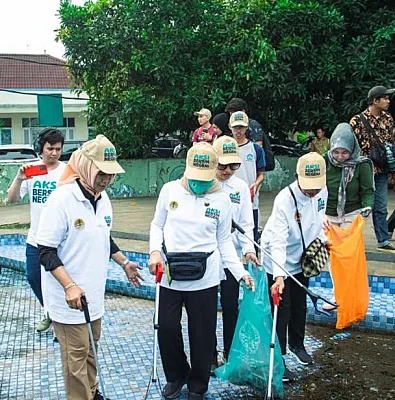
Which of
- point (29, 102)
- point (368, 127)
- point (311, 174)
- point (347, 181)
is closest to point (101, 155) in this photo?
point (311, 174)

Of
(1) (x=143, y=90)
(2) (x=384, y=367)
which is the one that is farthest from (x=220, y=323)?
(1) (x=143, y=90)

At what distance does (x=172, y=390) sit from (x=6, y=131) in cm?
2643

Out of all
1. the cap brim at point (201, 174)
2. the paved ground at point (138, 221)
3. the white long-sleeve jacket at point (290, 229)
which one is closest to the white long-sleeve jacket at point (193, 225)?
the cap brim at point (201, 174)

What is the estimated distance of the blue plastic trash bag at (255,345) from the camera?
11.7 ft

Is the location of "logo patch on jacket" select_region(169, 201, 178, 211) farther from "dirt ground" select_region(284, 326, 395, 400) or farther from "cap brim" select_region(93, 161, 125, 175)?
"dirt ground" select_region(284, 326, 395, 400)

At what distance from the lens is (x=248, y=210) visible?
4.00 m

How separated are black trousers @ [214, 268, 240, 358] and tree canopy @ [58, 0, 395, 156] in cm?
764

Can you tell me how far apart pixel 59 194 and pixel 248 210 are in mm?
1501

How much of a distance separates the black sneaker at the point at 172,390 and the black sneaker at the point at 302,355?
3.34 ft

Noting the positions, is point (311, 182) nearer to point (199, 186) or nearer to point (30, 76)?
point (199, 186)

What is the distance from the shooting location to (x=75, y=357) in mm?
3004

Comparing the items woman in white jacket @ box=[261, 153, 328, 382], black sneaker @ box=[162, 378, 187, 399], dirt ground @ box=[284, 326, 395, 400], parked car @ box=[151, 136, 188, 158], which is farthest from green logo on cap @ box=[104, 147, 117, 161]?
parked car @ box=[151, 136, 188, 158]

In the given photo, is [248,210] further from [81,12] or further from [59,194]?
[81,12]

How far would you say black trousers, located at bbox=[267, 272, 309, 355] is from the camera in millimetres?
3895
